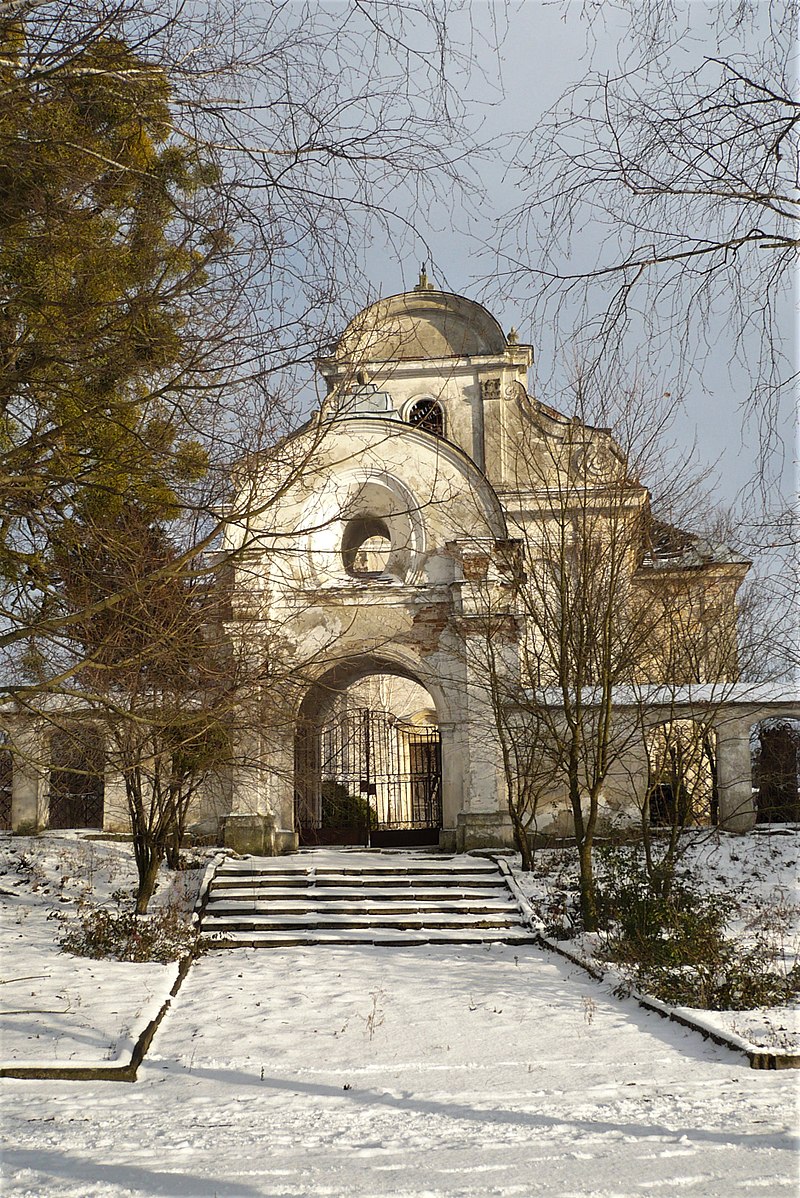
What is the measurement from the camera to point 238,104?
4.42m

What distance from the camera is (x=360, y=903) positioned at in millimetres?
14266

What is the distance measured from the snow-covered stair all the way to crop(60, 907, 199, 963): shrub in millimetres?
533

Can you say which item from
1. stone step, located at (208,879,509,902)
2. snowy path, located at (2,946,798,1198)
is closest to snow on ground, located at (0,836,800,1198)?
snowy path, located at (2,946,798,1198)

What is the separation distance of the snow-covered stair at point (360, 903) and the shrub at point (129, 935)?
53 cm

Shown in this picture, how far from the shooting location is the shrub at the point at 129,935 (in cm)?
1141

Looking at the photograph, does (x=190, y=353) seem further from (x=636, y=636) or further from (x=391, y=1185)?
(x=636, y=636)

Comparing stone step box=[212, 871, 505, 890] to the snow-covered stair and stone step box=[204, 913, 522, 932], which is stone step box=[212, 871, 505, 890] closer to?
the snow-covered stair

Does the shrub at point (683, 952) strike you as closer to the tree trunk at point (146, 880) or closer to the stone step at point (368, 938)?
the stone step at point (368, 938)

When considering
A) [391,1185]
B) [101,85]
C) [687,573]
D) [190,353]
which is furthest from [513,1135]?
[687,573]

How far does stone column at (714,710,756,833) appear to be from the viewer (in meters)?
18.3

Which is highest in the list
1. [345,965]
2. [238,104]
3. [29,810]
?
[238,104]

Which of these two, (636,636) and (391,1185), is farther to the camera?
(636,636)

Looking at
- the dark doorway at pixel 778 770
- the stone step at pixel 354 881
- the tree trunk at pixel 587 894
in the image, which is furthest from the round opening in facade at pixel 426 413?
the tree trunk at pixel 587 894

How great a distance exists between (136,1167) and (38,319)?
14.1 feet
